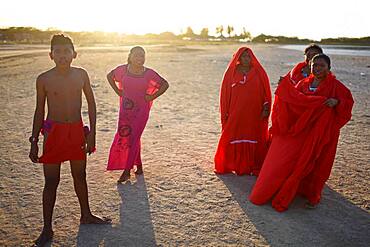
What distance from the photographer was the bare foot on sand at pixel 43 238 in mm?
3708

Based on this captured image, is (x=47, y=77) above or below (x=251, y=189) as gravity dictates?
above

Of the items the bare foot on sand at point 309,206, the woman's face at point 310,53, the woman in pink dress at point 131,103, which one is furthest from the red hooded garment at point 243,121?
the bare foot on sand at point 309,206

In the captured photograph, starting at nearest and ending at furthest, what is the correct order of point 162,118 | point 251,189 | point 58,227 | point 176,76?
point 58,227, point 251,189, point 162,118, point 176,76

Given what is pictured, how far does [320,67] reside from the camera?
4461 millimetres

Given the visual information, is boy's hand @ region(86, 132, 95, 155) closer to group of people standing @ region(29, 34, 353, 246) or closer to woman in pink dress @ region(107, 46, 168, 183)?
group of people standing @ region(29, 34, 353, 246)

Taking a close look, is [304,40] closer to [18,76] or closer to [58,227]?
[18,76]

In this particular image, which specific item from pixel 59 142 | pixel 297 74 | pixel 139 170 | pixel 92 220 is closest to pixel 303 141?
pixel 297 74

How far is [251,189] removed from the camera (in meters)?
5.14

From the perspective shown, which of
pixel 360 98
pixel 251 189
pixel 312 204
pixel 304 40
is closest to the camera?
pixel 312 204

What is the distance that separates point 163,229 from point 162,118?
530cm

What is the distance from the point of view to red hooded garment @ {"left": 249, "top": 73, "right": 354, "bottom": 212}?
14.7ft

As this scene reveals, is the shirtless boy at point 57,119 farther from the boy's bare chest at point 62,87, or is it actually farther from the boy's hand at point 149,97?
the boy's hand at point 149,97

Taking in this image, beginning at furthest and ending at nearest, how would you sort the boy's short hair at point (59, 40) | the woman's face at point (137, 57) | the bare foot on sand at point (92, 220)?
the woman's face at point (137, 57), the bare foot on sand at point (92, 220), the boy's short hair at point (59, 40)

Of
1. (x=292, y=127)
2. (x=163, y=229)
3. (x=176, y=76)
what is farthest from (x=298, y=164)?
(x=176, y=76)
